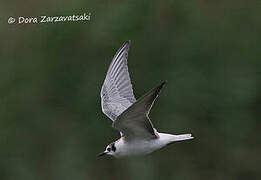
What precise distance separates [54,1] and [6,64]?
0.89 feet

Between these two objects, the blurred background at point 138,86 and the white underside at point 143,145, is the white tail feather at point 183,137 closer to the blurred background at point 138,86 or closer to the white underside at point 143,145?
the white underside at point 143,145

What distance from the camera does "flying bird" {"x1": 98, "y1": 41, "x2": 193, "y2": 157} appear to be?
1.67 meters

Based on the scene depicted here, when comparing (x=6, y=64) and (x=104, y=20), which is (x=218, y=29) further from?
(x=6, y=64)

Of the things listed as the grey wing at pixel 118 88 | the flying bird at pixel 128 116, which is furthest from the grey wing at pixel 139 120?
the grey wing at pixel 118 88

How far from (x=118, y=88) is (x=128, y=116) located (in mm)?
395

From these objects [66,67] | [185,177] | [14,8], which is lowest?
[185,177]

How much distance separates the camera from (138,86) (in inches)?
94.2

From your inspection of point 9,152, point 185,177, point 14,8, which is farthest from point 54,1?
point 185,177

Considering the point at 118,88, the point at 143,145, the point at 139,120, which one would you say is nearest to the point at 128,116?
the point at 139,120

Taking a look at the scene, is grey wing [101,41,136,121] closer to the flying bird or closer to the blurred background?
the flying bird

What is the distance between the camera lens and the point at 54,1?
8.14ft

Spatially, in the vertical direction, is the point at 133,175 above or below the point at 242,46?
below

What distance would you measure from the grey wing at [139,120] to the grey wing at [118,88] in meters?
0.20

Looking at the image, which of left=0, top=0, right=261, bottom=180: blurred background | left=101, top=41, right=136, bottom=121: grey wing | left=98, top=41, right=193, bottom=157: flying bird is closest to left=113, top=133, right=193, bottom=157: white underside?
left=98, top=41, right=193, bottom=157: flying bird
